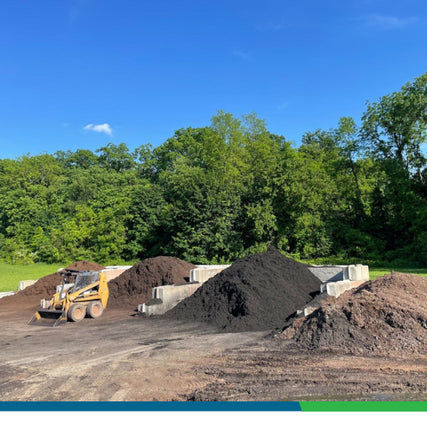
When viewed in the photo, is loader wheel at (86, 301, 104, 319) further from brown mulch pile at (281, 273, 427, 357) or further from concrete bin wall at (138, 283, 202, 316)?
brown mulch pile at (281, 273, 427, 357)

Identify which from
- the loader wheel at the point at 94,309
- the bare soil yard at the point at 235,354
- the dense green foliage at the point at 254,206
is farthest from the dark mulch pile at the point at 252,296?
the dense green foliage at the point at 254,206

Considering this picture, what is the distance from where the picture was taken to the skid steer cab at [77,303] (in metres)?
12.4

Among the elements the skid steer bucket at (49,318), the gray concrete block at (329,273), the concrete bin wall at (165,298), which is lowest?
the skid steer bucket at (49,318)

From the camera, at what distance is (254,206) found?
2981cm

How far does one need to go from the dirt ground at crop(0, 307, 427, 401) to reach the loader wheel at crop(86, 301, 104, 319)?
7.47 ft

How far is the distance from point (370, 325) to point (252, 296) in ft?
13.4

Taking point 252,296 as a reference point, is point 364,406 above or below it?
below

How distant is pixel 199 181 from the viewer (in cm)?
3127

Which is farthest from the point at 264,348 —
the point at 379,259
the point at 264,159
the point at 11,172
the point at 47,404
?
the point at 11,172

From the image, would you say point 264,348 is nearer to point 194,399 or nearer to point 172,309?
point 194,399

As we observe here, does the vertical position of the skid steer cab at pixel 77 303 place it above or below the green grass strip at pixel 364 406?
above

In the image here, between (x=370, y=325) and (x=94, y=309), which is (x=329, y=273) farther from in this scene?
(x=94, y=309)

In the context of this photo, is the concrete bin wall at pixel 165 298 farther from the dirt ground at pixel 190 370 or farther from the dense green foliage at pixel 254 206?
the dense green foliage at pixel 254 206

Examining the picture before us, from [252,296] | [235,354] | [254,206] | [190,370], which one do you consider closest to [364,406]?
[190,370]
